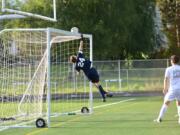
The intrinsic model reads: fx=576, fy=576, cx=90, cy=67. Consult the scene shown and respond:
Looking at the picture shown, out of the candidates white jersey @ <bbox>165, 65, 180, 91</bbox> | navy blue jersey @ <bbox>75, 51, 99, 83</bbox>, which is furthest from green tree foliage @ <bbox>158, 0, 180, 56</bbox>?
white jersey @ <bbox>165, 65, 180, 91</bbox>

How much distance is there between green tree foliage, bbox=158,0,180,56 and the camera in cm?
5125

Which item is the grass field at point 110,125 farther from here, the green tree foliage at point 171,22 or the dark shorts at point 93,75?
the green tree foliage at point 171,22

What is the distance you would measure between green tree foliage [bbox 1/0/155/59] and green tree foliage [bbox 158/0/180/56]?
3.70 m

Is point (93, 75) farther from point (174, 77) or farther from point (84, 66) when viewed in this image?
point (174, 77)

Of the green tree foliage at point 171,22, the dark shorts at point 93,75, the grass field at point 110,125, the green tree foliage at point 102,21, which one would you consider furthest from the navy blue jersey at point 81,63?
the green tree foliage at point 171,22

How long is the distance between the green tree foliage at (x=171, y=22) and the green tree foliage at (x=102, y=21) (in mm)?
3704

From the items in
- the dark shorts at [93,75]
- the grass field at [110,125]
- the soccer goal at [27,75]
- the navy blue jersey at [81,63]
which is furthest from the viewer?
the dark shorts at [93,75]

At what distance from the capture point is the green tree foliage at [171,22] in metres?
51.2

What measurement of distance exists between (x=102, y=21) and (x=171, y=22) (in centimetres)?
1074

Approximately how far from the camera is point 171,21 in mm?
53719

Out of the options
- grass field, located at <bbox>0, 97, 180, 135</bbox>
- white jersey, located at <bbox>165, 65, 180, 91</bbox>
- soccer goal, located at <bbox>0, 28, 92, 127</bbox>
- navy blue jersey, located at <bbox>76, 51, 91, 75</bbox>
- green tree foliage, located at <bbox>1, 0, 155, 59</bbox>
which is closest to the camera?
grass field, located at <bbox>0, 97, 180, 135</bbox>

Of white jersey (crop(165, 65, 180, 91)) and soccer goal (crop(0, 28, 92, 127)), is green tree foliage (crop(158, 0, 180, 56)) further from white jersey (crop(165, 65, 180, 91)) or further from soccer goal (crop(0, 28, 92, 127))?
white jersey (crop(165, 65, 180, 91))

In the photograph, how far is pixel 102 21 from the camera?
4531cm

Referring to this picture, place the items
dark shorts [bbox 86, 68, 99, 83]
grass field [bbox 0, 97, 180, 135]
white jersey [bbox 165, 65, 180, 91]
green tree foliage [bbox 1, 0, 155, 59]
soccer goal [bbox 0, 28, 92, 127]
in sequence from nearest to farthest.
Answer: grass field [bbox 0, 97, 180, 135], white jersey [bbox 165, 65, 180, 91], soccer goal [bbox 0, 28, 92, 127], dark shorts [bbox 86, 68, 99, 83], green tree foliage [bbox 1, 0, 155, 59]
